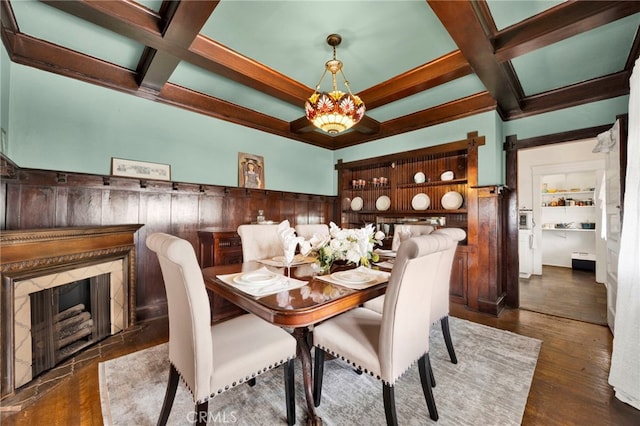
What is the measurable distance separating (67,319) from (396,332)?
270 centimetres

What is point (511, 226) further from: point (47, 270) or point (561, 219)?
point (47, 270)

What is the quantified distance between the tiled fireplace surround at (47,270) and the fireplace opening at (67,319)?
2.5 inches

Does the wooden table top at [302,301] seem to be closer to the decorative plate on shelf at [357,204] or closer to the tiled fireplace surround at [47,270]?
the tiled fireplace surround at [47,270]

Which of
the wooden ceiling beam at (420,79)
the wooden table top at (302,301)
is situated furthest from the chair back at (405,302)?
the wooden ceiling beam at (420,79)

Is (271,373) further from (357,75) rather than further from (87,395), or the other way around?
(357,75)

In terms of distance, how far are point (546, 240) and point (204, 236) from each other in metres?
7.37

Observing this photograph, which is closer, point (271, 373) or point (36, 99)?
point (271, 373)

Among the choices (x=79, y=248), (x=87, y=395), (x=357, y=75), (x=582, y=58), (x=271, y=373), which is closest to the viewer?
(x=87, y=395)

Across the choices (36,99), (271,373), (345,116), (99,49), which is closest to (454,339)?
(271,373)

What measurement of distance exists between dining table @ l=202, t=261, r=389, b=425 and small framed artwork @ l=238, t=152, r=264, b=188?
2.08m

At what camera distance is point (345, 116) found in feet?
7.18

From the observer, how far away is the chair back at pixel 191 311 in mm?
1044

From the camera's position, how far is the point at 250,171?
3686 mm

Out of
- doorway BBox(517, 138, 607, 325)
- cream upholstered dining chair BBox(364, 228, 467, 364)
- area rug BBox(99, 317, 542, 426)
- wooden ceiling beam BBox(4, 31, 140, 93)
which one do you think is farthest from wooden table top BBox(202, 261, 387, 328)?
doorway BBox(517, 138, 607, 325)
